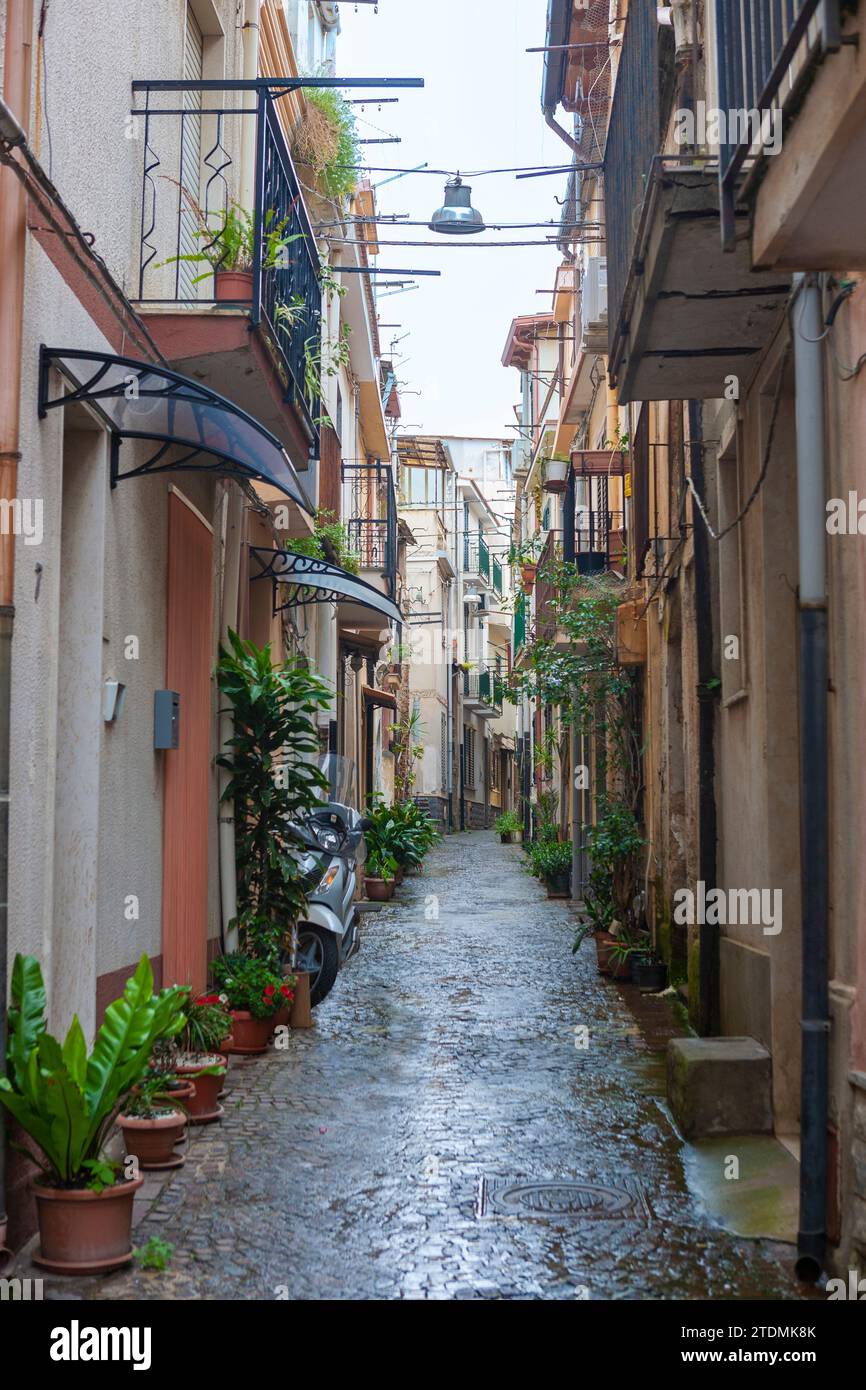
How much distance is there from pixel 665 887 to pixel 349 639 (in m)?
9.96

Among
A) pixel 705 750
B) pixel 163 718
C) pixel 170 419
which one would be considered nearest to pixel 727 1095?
pixel 705 750

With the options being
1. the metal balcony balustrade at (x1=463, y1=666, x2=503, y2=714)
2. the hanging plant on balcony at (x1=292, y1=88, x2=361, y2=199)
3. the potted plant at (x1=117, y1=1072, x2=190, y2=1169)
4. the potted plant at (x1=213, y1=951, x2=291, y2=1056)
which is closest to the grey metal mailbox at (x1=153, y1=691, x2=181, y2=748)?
the potted plant at (x1=213, y1=951, x2=291, y2=1056)

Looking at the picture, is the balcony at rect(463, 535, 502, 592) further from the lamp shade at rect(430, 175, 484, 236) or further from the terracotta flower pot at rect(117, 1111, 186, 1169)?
the terracotta flower pot at rect(117, 1111, 186, 1169)

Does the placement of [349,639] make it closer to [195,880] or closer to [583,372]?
[583,372]

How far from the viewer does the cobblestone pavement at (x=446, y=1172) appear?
5223mm

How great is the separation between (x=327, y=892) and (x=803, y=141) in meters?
8.25

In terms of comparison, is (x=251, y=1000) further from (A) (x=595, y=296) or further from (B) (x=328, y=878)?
(A) (x=595, y=296)

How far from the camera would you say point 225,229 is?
8.90m

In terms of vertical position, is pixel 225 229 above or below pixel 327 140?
below

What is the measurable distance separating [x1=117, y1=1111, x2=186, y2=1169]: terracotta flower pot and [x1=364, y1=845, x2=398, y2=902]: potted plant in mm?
14626

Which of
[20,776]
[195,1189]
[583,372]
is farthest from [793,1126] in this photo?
[583,372]

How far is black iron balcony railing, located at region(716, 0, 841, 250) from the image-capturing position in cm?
479

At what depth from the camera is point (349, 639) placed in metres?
21.6

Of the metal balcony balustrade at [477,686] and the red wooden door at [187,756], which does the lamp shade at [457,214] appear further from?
the metal balcony balustrade at [477,686]
